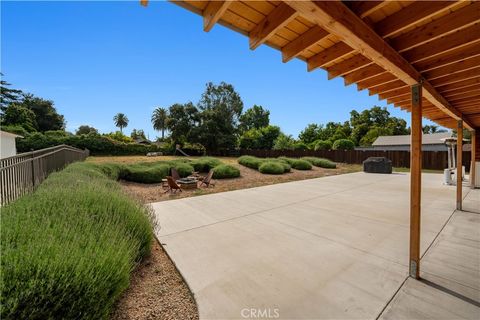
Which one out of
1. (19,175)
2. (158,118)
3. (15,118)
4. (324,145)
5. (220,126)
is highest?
(158,118)

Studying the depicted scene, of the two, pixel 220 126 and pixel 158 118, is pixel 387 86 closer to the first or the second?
pixel 220 126

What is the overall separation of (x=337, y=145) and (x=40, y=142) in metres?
33.3

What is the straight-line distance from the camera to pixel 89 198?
116 inches

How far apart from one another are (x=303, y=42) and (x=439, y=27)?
120cm

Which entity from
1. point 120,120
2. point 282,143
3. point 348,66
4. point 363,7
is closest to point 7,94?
point 120,120

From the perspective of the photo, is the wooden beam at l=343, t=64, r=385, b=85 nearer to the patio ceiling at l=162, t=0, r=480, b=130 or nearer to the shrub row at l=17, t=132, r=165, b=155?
the patio ceiling at l=162, t=0, r=480, b=130

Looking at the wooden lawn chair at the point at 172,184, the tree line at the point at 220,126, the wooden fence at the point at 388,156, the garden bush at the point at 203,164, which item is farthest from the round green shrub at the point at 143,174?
the tree line at the point at 220,126

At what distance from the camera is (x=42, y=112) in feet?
128

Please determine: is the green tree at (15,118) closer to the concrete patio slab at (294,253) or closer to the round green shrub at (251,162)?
the round green shrub at (251,162)

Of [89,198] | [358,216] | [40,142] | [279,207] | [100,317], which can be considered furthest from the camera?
[40,142]

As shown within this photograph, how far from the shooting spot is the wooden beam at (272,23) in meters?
1.59

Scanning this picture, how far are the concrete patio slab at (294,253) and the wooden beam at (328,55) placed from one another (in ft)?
8.10

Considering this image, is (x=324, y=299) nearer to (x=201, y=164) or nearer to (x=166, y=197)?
(x=166, y=197)

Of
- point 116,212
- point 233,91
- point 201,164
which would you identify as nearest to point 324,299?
point 116,212
